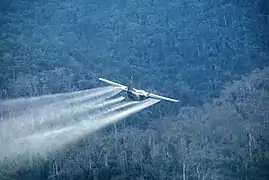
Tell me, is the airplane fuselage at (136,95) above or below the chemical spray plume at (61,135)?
above

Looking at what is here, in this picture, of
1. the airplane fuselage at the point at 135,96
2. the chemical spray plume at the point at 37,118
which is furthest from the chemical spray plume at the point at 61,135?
the airplane fuselage at the point at 135,96

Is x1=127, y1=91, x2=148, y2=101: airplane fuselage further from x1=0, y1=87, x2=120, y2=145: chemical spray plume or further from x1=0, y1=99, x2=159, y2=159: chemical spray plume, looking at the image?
x1=0, y1=87, x2=120, y2=145: chemical spray plume

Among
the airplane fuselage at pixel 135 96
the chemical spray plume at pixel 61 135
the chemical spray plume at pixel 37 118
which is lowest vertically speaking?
the chemical spray plume at pixel 61 135

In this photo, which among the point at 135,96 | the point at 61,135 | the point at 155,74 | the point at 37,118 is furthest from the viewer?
the point at 155,74

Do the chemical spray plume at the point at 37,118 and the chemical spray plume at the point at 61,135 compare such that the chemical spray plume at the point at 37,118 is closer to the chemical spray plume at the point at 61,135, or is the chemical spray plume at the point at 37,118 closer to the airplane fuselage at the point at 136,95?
the chemical spray plume at the point at 61,135

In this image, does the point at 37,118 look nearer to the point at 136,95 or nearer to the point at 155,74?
the point at 155,74

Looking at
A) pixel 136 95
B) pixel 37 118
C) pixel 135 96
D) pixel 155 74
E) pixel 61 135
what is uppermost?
pixel 136 95

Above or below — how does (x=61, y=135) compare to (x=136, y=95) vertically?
below

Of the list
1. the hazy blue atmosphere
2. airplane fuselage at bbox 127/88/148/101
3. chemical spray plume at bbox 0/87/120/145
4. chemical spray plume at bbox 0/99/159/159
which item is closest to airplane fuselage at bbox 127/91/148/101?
airplane fuselage at bbox 127/88/148/101

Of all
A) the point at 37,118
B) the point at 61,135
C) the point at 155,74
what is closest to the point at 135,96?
the point at 61,135
